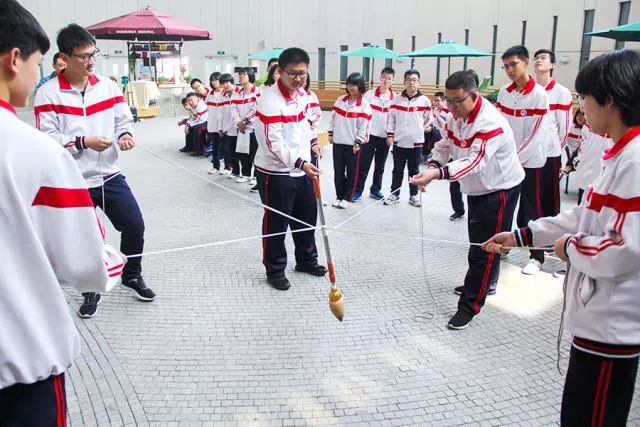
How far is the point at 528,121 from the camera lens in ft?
15.2

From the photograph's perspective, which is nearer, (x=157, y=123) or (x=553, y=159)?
(x=553, y=159)

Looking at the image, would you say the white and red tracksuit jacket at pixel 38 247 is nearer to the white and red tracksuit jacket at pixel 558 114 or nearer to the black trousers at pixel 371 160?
the white and red tracksuit jacket at pixel 558 114

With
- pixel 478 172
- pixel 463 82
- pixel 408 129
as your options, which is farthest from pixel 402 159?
pixel 463 82

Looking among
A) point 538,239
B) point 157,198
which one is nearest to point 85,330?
point 538,239

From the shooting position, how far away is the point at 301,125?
14.3 ft

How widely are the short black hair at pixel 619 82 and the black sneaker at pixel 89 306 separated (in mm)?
3269

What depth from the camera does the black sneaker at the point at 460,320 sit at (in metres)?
3.58

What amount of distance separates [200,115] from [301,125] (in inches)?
280

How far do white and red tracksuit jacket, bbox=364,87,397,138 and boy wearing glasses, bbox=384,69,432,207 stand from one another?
0.59ft

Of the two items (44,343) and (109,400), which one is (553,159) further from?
(44,343)

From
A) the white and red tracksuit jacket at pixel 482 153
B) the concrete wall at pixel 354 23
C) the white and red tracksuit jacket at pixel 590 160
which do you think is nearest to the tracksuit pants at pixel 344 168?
the white and red tracksuit jacket at pixel 590 160

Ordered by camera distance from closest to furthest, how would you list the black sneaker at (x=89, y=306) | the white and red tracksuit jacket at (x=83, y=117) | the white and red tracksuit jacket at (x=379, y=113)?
the white and red tracksuit jacket at (x=83, y=117), the black sneaker at (x=89, y=306), the white and red tracksuit jacket at (x=379, y=113)

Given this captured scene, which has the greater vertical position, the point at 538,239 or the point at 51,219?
the point at 51,219

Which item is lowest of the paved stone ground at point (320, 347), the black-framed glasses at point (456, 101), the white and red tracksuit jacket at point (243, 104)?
the paved stone ground at point (320, 347)
